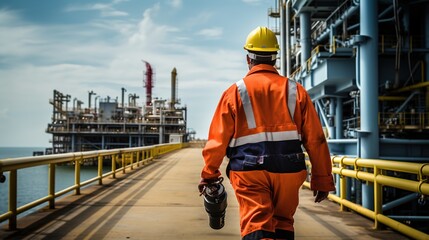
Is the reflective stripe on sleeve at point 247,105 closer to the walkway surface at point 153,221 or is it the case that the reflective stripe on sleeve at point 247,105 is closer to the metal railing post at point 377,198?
the walkway surface at point 153,221

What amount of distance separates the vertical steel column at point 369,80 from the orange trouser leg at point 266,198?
15038 mm

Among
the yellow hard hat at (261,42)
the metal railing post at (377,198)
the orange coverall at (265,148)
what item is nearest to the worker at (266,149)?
the orange coverall at (265,148)

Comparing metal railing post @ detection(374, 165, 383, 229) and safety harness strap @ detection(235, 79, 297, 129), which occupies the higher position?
safety harness strap @ detection(235, 79, 297, 129)

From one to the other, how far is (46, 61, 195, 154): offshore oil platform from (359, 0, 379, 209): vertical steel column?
67.4 metres

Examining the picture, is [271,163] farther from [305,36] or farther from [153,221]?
[305,36]

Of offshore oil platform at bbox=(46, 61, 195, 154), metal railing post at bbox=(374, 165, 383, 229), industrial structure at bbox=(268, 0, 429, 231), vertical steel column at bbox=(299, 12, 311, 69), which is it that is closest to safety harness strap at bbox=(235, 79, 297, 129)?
metal railing post at bbox=(374, 165, 383, 229)

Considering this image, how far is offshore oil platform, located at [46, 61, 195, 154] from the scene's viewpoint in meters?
86.1

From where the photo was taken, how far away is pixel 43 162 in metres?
6.84

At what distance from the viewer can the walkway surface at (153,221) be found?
563 centimetres

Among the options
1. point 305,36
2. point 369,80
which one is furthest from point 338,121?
point 369,80

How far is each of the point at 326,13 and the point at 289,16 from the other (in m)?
4.63

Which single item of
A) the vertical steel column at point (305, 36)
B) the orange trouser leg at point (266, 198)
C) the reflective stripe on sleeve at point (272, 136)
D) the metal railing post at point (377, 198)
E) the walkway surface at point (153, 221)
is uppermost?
the vertical steel column at point (305, 36)

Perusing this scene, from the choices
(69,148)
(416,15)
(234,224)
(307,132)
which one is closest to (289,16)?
Result: (416,15)

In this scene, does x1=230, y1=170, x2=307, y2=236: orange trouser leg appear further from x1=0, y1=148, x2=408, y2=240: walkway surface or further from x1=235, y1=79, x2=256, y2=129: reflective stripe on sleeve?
x1=0, y1=148, x2=408, y2=240: walkway surface
